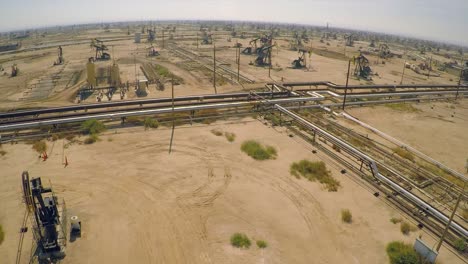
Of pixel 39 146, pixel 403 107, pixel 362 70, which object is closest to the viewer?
pixel 39 146

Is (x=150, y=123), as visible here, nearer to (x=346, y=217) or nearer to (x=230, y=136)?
(x=230, y=136)

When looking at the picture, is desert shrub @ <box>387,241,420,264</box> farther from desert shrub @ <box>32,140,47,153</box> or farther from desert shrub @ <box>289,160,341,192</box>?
desert shrub @ <box>32,140,47,153</box>

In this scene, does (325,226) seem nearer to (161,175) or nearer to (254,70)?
(161,175)

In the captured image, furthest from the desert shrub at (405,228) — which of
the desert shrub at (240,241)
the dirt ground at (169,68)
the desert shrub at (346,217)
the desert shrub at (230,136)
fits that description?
the dirt ground at (169,68)

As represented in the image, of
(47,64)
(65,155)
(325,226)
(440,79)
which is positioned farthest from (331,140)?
(47,64)

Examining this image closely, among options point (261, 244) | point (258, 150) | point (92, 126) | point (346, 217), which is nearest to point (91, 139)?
point (92, 126)

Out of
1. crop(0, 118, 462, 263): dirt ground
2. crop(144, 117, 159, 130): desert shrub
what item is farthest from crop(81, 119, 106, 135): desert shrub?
crop(144, 117, 159, 130): desert shrub

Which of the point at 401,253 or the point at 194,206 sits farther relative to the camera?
the point at 194,206
